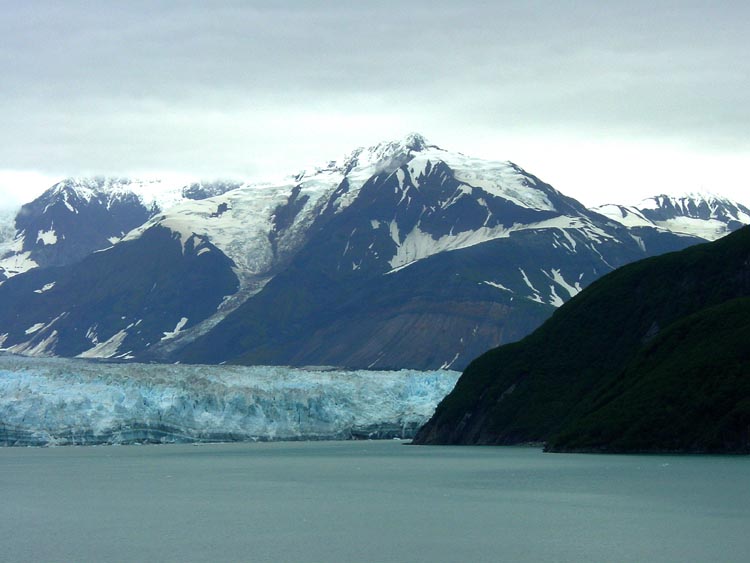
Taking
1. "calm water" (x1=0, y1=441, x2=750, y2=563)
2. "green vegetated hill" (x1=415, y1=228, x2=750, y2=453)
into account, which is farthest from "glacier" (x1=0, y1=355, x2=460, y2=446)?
"calm water" (x1=0, y1=441, x2=750, y2=563)

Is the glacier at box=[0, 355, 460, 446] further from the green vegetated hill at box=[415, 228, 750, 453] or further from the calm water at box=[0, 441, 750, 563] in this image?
the calm water at box=[0, 441, 750, 563]

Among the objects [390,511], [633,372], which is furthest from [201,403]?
[390,511]

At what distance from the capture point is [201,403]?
166 meters

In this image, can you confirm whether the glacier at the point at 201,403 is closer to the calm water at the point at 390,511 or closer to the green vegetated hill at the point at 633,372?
the green vegetated hill at the point at 633,372

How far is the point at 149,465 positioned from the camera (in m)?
119

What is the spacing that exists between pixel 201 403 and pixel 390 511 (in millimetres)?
100516

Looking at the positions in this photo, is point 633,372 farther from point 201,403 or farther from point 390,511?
point 201,403

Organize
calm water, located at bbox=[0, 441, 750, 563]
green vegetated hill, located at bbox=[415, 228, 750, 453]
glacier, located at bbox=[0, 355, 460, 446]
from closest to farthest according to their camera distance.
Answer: calm water, located at bbox=[0, 441, 750, 563], green vegetated hill, located at bbox=[415, 228, 750, 453], glacier, located at bbox=[0, 355, 460, 446]

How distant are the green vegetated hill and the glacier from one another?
2216 cm

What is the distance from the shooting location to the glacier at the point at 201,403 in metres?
156

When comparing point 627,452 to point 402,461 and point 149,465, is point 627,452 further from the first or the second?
point 149,465

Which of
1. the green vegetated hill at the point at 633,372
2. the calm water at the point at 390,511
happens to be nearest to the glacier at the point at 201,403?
the green vegetated hill at the point at 633,372

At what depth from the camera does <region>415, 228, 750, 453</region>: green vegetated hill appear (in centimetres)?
10725

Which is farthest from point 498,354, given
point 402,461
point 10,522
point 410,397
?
point 10,522
